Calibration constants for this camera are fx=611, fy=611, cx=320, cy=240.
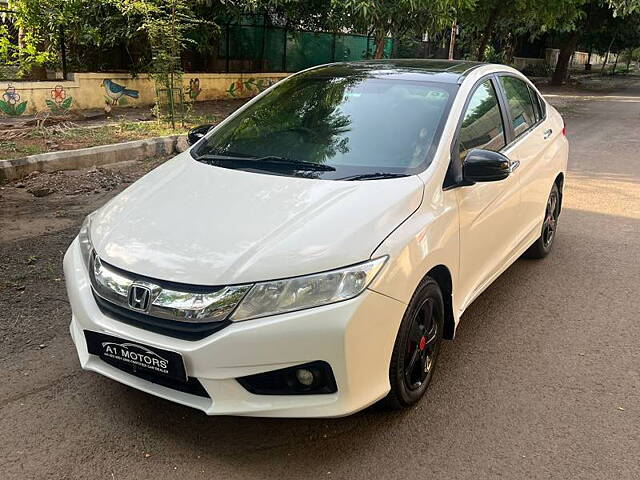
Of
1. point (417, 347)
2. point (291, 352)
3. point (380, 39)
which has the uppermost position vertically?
point (380, 39)

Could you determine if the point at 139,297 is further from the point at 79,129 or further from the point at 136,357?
the point at 79,129

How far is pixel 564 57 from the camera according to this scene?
2716 centimetres

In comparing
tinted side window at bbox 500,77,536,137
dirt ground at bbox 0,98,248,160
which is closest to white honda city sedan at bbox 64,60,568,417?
tinted side window at bbox 500,77,536,137

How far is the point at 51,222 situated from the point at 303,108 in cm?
313

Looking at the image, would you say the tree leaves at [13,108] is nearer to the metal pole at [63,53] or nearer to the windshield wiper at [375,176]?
the metal pole at [63,53]

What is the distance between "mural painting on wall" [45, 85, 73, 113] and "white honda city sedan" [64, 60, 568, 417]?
8.40m

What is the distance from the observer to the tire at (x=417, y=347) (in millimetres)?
2781

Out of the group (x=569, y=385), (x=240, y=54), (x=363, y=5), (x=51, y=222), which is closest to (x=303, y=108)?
(x=569, y=385)

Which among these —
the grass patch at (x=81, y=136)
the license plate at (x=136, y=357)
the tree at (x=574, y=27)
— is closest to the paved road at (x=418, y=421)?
the license plate at (x=136, y=357)

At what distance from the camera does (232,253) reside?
2.55 meters

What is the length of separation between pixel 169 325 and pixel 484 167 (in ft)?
5.94

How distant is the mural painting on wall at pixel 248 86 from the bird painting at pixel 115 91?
3079mm

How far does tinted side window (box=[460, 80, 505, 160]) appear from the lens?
3569mm

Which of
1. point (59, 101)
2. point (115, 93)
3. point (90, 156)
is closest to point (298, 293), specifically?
point (90, 156)
